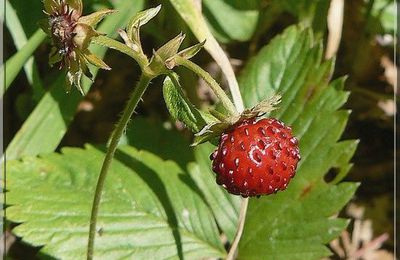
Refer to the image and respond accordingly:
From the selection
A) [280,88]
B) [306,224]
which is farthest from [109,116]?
[306,224]

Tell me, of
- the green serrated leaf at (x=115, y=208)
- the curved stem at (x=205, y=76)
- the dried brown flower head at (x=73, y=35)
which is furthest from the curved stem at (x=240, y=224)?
the dried brown flower head at (x=73, y=35)

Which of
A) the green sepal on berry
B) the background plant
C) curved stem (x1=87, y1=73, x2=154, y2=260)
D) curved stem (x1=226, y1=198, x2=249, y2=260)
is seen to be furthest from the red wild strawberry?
the background plant

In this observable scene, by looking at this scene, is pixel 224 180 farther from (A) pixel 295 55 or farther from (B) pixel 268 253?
(A) pixel 295 55

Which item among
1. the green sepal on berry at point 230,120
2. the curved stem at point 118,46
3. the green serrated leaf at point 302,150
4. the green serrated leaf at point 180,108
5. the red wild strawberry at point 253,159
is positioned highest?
the curved stem at point 118,46

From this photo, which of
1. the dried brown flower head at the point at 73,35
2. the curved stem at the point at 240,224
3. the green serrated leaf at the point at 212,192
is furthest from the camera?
the green serrated leaf at the point at 212,192

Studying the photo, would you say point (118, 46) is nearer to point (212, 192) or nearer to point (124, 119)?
point (124, 119)

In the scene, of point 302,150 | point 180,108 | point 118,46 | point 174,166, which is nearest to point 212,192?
point 174,166

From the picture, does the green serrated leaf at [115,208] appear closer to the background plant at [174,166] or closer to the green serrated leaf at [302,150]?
the background plant at [174,166]
